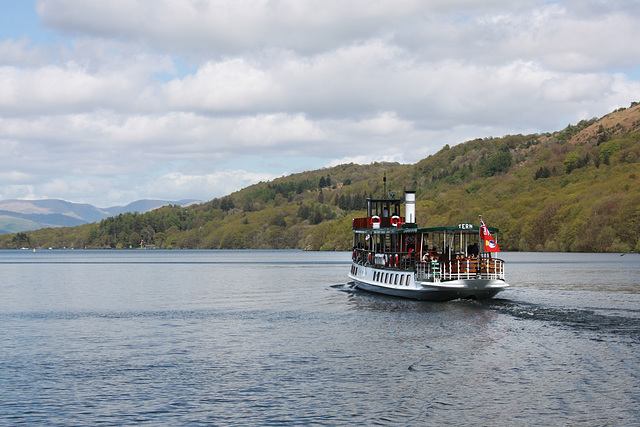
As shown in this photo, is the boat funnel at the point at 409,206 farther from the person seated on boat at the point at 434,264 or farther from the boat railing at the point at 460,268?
the person seated on boat at the point at 434,264

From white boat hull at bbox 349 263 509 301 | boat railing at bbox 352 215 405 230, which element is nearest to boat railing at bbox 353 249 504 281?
white boat hull at bbox 349 263 509 301

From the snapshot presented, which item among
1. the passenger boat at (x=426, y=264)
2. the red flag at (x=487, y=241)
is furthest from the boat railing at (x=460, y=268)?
the red flag at (x=487, y=241)

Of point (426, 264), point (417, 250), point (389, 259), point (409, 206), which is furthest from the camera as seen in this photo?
point (409, 206)

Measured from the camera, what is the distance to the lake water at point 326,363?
27.8m

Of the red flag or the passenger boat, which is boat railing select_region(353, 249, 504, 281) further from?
the red flag

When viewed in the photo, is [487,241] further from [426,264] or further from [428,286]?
[426,264]

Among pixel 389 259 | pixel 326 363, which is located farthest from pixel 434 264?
pixel 326 363

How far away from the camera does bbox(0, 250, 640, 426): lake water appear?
1093 inches

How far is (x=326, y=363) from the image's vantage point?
3700cm

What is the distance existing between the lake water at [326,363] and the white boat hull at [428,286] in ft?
4.29

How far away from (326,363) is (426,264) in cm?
3027

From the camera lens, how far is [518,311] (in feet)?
193

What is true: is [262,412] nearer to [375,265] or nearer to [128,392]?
[128,392]

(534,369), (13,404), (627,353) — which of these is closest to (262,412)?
(13,404)
